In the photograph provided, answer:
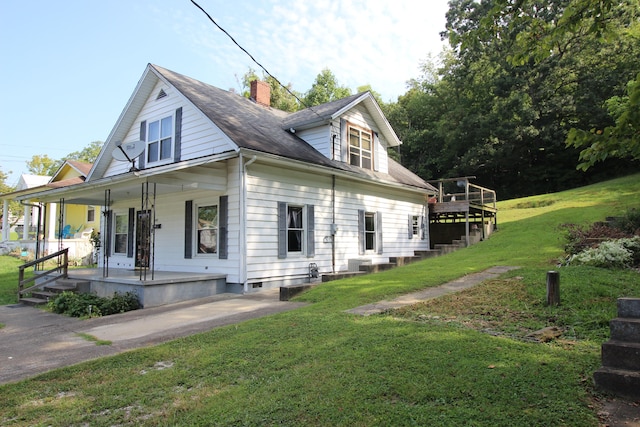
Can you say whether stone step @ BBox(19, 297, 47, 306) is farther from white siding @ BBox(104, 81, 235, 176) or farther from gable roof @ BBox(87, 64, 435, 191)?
gable roof @ BBox(87, 64, 435, 191)

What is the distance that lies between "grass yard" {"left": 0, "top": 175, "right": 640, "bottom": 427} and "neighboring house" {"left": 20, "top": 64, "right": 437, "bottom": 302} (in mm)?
4505

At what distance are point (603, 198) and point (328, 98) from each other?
26.1 metres

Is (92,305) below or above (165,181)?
below

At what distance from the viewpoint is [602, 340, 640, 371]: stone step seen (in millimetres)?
3402

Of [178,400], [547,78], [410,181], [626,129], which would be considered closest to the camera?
[178,400]

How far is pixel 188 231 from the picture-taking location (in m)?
12.2

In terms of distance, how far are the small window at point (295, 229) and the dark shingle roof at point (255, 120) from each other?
160 centimetres

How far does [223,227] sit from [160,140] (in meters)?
4.93

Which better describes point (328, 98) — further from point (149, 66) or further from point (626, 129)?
point (626, 129)

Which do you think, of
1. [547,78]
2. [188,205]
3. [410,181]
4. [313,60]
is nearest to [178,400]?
[313,60]

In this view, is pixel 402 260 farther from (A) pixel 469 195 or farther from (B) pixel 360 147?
(A) pixel 469 195

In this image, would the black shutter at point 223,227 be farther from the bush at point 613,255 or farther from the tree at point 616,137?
the bush at point 613,255

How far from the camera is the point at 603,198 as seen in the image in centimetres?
2466

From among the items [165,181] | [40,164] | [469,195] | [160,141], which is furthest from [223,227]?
[40,164]
